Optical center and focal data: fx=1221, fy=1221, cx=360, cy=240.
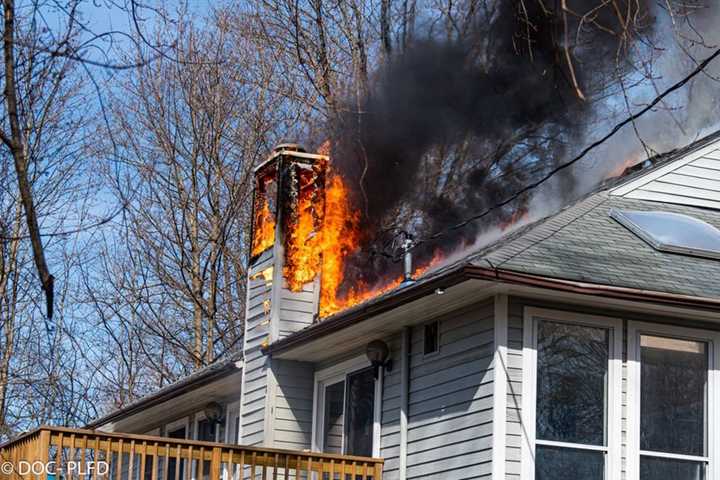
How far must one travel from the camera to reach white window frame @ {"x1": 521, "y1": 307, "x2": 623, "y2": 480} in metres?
11.1

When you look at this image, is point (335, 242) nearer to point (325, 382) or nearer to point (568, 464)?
point (325, 382)

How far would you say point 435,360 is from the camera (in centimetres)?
1236

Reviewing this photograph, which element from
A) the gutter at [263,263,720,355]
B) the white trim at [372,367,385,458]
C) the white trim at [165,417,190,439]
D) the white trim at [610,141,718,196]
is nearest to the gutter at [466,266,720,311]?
the gutter at [263,263,720,355]

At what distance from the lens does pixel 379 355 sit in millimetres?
13070

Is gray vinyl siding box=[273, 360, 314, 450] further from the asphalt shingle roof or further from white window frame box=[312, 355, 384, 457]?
the asphalt shingle roof

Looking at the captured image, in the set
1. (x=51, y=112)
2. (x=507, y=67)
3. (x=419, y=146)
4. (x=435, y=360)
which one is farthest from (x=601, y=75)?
(x=51, y=112)

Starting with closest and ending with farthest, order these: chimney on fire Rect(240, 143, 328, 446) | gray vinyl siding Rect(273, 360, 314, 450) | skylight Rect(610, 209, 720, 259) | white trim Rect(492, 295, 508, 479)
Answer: white trim Rect(492, 295, 508, 479) → skylight Rect(610, 209, 720, 259) → gray vinyl siding Rect(273, 360, 314, 450) → chimney on fire Rect(240, 143, 328, 446)

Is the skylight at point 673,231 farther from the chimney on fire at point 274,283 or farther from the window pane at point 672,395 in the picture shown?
the chimney on fire at point 274,283

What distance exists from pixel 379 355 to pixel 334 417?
1668 millimetres

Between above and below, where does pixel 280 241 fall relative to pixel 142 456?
above

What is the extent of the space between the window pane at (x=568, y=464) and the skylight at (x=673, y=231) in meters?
2.48

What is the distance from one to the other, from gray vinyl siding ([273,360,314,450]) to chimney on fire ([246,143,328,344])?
446 millimetres

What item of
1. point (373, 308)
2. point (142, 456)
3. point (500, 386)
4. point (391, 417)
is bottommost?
point (142, 456)

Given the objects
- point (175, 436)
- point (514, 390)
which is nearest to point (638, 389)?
point (514, 390)
